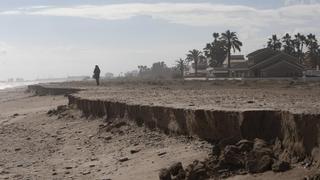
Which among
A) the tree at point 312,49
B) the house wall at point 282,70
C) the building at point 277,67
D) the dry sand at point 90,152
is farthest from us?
the tree at point 312,49

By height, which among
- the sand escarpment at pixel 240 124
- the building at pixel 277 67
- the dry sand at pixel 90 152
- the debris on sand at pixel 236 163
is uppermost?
the building at pixel 277 67

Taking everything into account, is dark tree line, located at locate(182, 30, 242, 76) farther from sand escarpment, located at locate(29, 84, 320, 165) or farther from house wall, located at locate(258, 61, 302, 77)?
sand escarpment, located at locate(29, 84, 320, 165)

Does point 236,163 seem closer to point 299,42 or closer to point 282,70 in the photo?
point 282,70

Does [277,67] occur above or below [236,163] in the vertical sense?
above

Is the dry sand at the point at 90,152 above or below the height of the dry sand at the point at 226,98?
below

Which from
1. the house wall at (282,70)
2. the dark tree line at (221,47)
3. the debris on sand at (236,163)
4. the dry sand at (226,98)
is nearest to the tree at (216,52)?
the dark tree line at (221,47)

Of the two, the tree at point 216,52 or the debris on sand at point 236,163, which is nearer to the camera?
the debris on sand at point 236,163

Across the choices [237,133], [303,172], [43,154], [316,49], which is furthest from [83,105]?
[316,49]

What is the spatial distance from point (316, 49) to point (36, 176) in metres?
94.5

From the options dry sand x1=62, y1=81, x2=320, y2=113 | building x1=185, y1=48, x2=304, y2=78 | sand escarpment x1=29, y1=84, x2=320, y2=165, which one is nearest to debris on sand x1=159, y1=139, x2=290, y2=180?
sand escarpment x1=29, y1=84, x2=320, y2=165

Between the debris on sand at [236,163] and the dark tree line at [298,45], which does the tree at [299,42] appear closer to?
the dark tree line at [298,45]

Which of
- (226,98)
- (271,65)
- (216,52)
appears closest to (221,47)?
(216,52)

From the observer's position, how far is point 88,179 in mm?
10898

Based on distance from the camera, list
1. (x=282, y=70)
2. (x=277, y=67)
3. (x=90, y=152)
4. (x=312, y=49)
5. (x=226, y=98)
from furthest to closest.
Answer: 1. (x=312, y=49)
2. (x=282, y=70)
3. (x=277, y=67)
4. (x=226, y=98)
5. (x=90, y=152)
